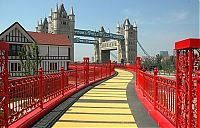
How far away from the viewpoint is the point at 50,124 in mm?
5816

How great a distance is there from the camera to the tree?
32.5 metres

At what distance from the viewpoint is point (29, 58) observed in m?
32.8

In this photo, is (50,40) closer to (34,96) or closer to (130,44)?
(34,96)

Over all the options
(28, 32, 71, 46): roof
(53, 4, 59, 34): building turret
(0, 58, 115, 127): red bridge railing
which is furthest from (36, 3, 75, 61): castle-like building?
(0, 58, 115, 127): red bridge railing

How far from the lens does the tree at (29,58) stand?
32500 millimetres

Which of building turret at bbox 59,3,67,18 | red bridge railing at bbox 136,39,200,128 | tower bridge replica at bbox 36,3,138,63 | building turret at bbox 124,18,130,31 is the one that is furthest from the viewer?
building turret at bbox 124,18,130,31

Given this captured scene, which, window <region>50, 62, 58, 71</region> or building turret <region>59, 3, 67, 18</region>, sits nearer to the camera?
window <region>50, 62, 58, 71</region>

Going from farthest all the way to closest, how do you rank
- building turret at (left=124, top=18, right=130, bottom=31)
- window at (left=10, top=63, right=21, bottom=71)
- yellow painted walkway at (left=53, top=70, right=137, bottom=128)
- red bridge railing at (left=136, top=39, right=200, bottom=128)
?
1. building turret at (left=124, top=18, right=130, bottom=31)
2. window at (left=10, top=63, right=21, bottom=71)
3. yellow painted walkway at (left=53, top=70, right=137, bottom=128)
4. red bridge railing at (left=136, top=39, right=200, bottom=128)

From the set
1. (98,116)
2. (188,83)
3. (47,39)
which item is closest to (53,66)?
(47,39)

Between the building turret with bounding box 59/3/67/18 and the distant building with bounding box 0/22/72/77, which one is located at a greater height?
the building turret with bounding box 59/3/67/18

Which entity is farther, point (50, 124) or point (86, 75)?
point (86, 75)

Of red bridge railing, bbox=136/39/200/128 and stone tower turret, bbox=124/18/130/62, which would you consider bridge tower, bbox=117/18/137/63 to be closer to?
stone tower turret, bbox=124/18/130/62

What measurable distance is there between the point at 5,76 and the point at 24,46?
30.3m

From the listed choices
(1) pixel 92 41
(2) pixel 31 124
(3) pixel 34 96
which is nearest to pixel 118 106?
(3) pixel 34 96
